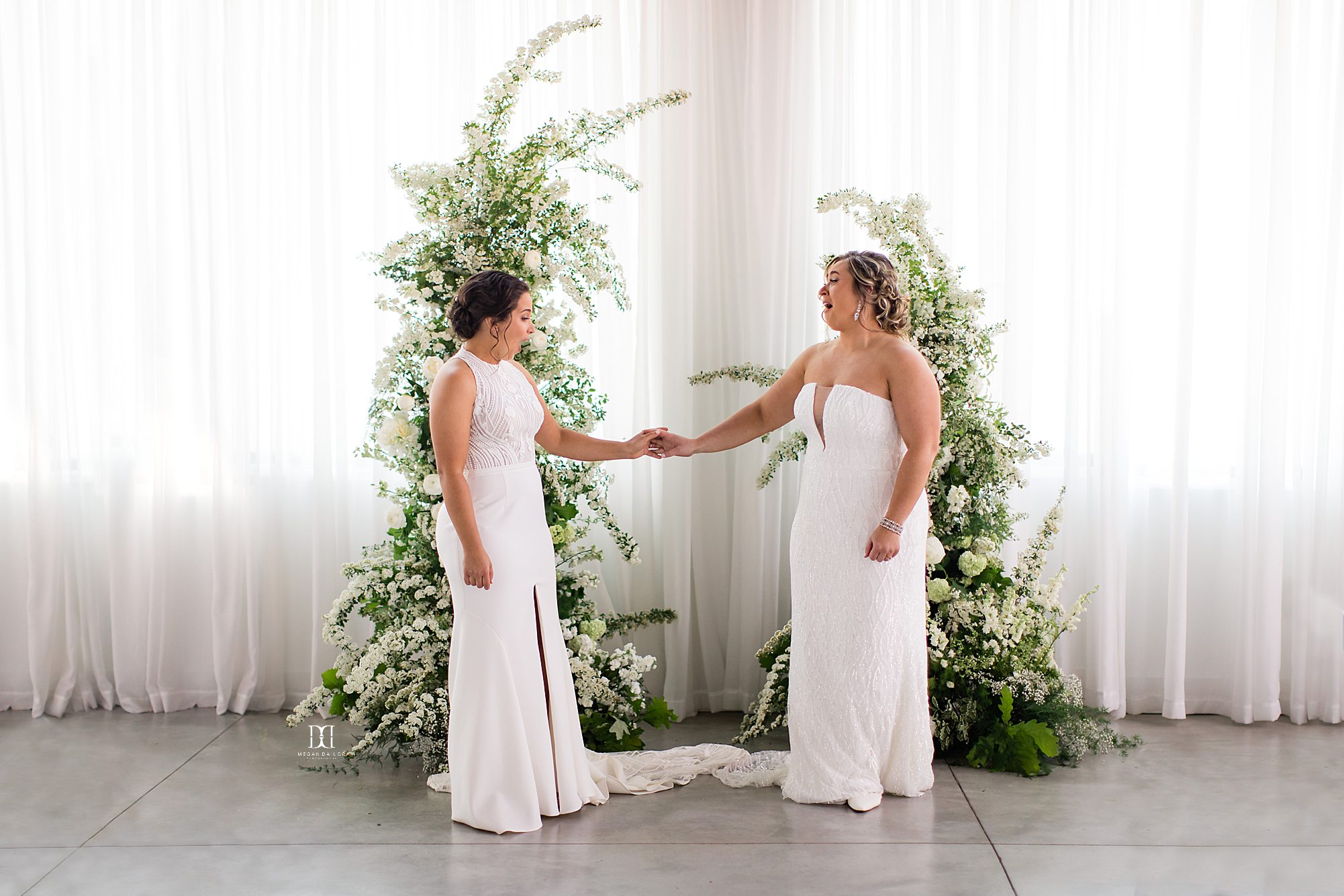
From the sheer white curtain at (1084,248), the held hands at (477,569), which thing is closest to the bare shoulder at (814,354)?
the sheer white curtain at (1084,248)

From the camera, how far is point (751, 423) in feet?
13.1

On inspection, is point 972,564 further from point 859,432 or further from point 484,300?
point 484,300

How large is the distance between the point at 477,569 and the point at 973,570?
5.83 feet

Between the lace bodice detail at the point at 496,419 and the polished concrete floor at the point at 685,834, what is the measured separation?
113 centimetres

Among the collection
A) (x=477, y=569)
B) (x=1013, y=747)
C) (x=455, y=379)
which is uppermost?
(x=455, y=379)

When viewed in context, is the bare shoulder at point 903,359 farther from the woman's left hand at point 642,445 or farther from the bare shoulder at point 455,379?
the bare shoulder at point 455,379

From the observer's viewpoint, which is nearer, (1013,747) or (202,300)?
(1013,747)

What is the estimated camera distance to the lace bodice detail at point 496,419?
10.8ft

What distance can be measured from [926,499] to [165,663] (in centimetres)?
327

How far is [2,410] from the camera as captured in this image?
4656 mm

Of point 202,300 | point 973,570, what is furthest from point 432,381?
point 973,570

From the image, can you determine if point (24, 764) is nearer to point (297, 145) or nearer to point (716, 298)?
point (297, 145)

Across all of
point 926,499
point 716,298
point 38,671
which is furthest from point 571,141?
point 38,671

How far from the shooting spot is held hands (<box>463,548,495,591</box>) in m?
3.23
